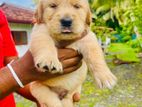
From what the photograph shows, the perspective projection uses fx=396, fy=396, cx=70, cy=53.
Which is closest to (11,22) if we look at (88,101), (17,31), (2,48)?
(17,31)

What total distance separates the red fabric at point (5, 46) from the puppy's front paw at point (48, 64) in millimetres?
487

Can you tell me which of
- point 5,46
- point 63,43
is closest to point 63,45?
point 63,43

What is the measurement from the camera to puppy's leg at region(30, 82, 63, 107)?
2012 mm

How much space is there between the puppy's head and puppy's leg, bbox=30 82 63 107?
282mm

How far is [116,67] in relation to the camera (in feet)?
41.8

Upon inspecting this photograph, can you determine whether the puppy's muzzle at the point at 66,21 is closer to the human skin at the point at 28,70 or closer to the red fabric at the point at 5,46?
the human skin at the point at 28,70

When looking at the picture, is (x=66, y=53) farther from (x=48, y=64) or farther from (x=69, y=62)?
(x=48, y=64)

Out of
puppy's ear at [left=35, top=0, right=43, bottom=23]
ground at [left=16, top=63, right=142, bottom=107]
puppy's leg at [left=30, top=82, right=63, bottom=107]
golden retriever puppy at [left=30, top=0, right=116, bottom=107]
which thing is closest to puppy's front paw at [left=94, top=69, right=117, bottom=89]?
golden retriever puppy at [left=30, top=0, right=116, bottom=107]

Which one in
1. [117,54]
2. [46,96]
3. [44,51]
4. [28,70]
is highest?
[44,51]

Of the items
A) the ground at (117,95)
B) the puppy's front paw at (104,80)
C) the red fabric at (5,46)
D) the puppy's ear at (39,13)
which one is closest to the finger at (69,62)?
the puppy's front paw at (104,80)

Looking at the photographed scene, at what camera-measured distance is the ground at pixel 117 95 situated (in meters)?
7.91

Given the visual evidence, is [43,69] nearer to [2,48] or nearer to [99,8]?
[2,48]

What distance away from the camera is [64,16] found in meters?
1.84

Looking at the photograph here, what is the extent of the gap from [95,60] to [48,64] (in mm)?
258
